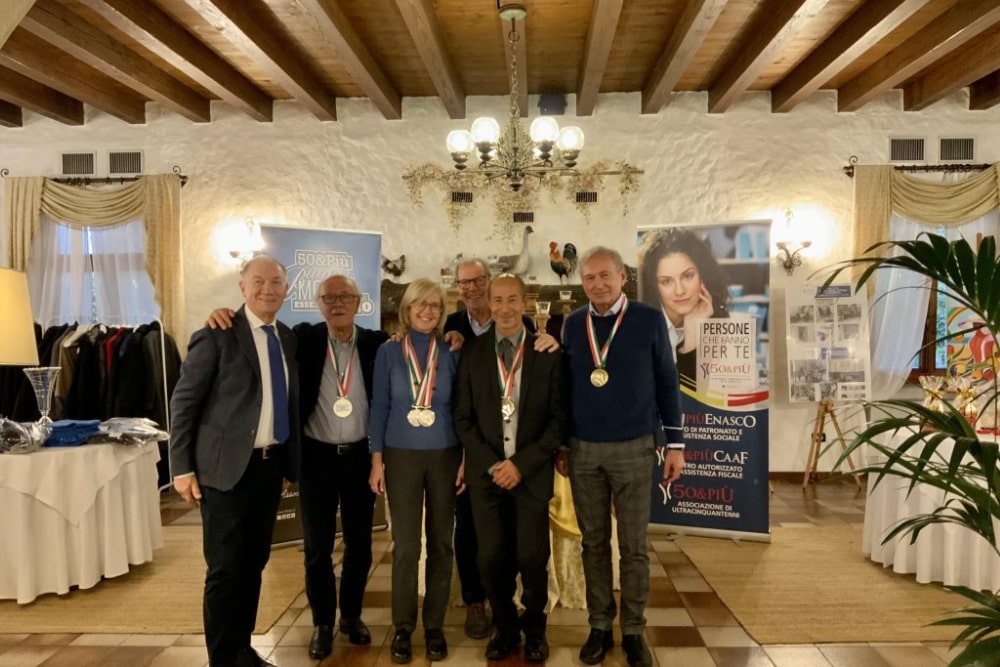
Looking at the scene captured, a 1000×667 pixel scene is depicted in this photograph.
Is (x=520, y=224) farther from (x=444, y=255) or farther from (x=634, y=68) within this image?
(x=634, y=68)

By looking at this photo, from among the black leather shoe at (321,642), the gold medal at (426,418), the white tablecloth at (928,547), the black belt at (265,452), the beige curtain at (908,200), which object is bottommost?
the black leather shoe at (321,642)

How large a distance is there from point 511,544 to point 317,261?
9.10 ft

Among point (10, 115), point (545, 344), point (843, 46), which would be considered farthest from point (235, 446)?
point (10, 115)

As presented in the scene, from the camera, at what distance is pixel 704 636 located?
299 centimetres

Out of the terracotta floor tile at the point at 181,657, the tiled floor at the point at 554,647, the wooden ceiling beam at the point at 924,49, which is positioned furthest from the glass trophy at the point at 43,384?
the wooden ceiling beam at the point at 924,49

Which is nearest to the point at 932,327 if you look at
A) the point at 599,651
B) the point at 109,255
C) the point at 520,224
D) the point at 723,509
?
the point at 723,509

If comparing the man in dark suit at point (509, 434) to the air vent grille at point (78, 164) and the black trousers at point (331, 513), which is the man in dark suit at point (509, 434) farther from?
the air vent grille at point (78, 164)

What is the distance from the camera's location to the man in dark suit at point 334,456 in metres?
2.77

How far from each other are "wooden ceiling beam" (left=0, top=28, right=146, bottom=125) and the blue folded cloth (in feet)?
9.11

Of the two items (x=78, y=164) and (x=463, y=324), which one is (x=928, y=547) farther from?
(x=78, y=164)

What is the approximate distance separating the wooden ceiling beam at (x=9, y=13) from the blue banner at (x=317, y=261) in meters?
→ 3.09

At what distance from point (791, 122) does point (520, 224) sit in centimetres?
274

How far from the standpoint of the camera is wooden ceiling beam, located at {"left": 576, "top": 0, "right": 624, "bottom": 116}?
159 inches

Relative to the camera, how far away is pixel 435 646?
9.02ft
